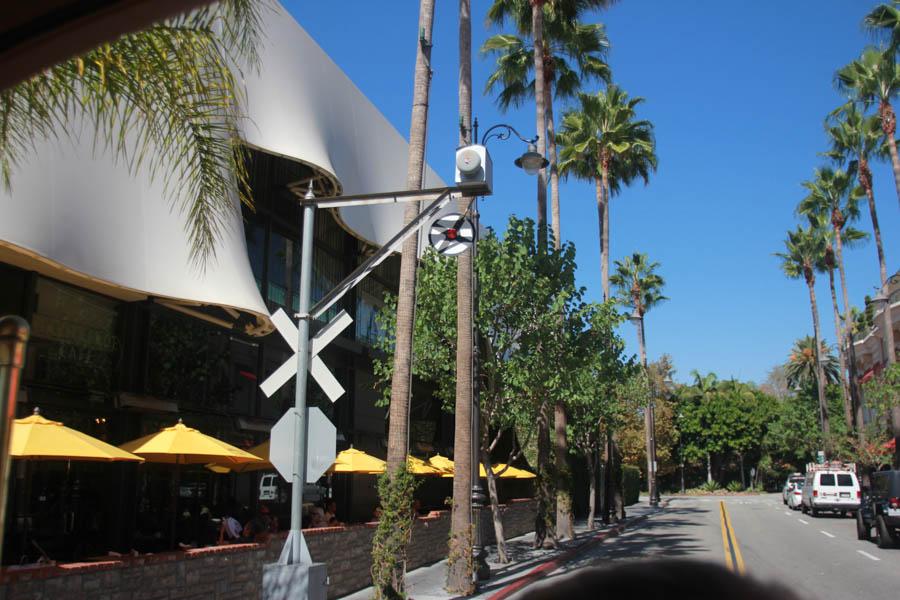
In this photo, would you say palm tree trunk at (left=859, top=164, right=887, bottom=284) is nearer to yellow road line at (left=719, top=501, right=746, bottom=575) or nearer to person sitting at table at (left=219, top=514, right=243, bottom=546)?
yellow road line at (left=719, top=501, right=746, bottom=575)

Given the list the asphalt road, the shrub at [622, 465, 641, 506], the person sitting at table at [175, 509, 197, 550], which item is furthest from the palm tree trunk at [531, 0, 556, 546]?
the shrub at [622, 465, 641, 506]

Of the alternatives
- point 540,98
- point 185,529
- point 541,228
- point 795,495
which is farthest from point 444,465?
point 795,495

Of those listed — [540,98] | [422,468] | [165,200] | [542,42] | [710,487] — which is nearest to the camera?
[165,200]

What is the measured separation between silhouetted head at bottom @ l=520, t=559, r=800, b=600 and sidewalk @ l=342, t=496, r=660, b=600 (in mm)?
13970

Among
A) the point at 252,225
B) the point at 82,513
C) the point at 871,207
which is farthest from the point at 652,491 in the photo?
the point at 82,513

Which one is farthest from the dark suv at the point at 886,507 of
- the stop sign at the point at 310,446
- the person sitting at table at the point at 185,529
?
the stop sign at the point at 310,446

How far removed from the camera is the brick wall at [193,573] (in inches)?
344

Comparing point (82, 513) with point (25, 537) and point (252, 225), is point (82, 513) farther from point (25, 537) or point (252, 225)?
point (252, 225)

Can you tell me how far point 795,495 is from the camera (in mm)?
44969

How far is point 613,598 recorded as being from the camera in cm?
104

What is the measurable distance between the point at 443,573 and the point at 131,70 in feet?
46.5

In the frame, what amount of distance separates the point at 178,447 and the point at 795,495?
1607 inches

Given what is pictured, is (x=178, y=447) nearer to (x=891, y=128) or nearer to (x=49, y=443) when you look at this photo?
(x=49, y=443)

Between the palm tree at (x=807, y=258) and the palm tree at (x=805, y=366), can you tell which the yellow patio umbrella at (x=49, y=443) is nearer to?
the palm tree at (x=807, y=258)
